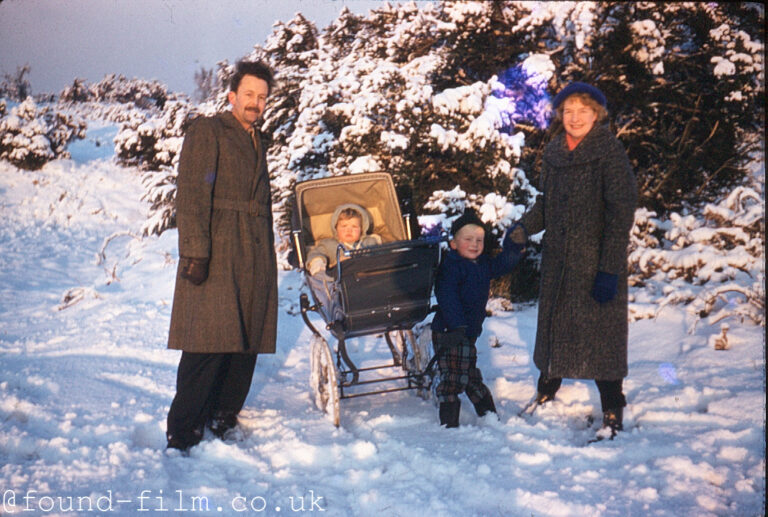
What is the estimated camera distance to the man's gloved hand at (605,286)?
9.82ft

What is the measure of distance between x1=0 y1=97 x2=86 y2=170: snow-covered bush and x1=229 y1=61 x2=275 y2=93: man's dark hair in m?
14.6

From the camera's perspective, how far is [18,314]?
23.6 feet

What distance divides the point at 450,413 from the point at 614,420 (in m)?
0.99

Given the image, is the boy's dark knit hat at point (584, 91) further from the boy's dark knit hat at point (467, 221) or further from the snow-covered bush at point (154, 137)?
the snow-covered bush at point (154, 137)

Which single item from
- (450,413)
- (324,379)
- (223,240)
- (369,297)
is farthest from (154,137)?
(450,413)

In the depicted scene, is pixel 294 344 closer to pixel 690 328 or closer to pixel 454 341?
pixel 454 341

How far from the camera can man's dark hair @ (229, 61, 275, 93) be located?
3299 millimetres

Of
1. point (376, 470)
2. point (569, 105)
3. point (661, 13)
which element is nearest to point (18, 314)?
point (376, 470)

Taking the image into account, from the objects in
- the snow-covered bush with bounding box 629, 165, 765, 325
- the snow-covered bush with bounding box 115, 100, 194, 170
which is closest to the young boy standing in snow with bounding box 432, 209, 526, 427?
the snow-covered bush with bounding box 629, 165, 765, 325

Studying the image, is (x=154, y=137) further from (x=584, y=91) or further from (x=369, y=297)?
(x=584, y=91)

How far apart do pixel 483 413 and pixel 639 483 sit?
116 cm

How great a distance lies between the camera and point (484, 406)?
3643 millimetres

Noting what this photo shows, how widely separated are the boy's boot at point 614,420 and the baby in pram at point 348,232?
6.49 ft

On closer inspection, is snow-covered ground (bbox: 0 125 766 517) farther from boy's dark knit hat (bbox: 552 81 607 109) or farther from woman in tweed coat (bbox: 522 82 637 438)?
boy's dark knit hat (bbox: 552 81 607 109)
